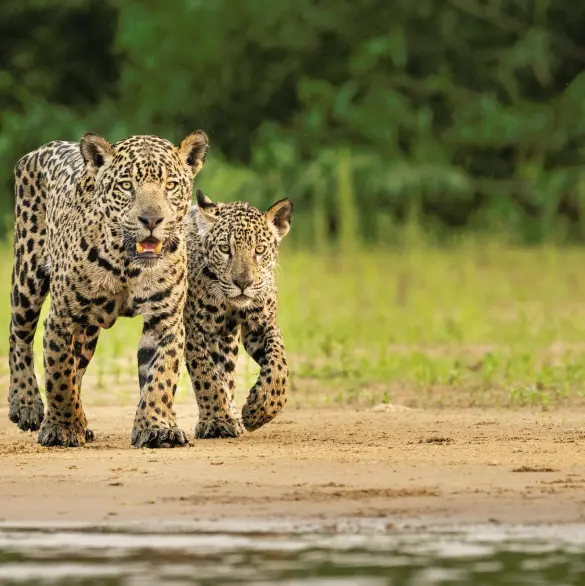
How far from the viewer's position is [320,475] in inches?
267

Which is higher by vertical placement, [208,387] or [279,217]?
[279,217]

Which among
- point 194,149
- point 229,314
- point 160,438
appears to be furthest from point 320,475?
point 194,149

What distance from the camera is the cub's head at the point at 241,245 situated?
8117 millimetres

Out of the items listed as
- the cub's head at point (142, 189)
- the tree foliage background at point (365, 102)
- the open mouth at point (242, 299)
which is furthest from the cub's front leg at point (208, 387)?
the tree foliage background at point (365, 102)

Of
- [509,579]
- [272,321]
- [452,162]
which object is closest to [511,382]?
[272,321]

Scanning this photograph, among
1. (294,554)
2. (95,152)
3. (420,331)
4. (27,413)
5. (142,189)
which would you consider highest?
(95,152)

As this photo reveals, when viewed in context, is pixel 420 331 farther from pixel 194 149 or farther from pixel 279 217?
pixel 194 149

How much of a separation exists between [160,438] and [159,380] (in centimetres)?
24

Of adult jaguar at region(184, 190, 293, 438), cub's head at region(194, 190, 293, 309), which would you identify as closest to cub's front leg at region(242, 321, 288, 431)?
adult jaguar at region(184, 190, 293, 438)

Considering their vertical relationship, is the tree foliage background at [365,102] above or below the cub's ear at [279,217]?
above

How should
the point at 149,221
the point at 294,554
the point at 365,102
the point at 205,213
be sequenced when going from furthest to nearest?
the point at 365,102 → the point at 205,213 → the point at 149,221 → the point at 294,554

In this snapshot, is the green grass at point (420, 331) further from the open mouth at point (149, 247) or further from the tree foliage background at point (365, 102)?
the tree foliage background at point (365, 102)

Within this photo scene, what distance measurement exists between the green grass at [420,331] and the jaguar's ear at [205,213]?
1.32 ft

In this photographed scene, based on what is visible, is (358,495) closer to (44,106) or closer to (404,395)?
(404,395)
